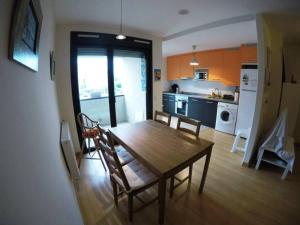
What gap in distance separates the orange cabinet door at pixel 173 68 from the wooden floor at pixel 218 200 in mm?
3885

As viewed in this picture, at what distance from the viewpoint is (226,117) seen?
A: 401 cm

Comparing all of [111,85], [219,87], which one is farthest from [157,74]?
[219,87]

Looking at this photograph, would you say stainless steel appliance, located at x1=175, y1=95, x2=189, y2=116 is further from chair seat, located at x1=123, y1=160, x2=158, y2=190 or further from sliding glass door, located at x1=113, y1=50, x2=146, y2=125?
chair seat, located at x1=123, y1=160, x2=158, y2=190

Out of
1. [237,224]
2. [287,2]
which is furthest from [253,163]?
[287,2]

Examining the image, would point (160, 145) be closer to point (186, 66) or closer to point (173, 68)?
point (186, 66)

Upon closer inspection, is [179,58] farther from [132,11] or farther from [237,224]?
[237,224]

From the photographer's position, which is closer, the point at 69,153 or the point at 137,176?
the point at 137,176

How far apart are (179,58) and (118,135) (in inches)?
173

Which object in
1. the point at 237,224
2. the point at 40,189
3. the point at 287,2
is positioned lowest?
the point at 237,224

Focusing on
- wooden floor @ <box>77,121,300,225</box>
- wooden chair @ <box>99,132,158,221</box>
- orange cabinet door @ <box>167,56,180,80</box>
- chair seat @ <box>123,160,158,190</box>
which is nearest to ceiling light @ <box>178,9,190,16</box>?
wooden chair @ <box>99,132,158,221</box>

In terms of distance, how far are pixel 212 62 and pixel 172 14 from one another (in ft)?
9.03

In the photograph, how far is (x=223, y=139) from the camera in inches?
145

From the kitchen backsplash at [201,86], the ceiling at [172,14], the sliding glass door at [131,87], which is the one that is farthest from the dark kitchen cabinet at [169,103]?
the ceiling at [172,14]

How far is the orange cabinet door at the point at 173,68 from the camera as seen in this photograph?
553 cm
